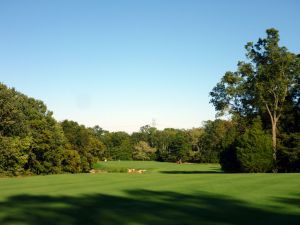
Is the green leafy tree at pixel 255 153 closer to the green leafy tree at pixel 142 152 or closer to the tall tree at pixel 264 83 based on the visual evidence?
the tall tree at pixel 264 83

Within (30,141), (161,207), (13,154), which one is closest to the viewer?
(161,207)

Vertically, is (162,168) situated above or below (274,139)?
below

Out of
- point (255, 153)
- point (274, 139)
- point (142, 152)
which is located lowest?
point (255, 153)

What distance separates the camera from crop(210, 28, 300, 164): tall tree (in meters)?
49.5

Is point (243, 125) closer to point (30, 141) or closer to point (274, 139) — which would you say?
point (274, 139)

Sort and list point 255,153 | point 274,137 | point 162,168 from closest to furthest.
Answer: point 255,153, point 274,137, point 162,168

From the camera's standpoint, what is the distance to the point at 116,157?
12912 centimetres

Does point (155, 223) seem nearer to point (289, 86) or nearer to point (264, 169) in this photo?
point (264, 169)

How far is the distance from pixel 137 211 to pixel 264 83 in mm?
40592

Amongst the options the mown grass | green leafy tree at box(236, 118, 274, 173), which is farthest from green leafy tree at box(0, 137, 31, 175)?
green leafy tree at box(236, 118, 274, 173)

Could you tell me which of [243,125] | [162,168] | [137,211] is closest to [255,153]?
[243,125]

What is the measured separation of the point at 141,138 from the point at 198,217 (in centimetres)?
13499

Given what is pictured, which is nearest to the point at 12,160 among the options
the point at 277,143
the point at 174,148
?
the point at 277,143

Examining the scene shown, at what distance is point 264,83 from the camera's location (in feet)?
166
